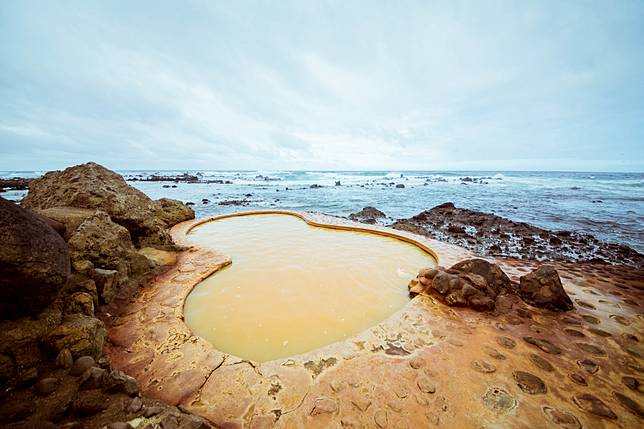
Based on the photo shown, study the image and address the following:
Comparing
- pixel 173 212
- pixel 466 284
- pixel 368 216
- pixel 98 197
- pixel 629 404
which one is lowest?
pixel 368 216

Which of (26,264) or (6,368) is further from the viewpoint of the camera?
(26,264)

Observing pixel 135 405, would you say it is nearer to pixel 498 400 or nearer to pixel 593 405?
pixel 498 400

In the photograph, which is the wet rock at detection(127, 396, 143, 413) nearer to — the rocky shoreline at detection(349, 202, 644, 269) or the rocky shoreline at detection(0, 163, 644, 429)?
the rocky shoreline at detection(0, 163, 644, 429)

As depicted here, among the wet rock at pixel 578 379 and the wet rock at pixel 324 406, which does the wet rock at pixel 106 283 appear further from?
the wet rock at pixel 578 379

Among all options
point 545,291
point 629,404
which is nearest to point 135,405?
point 629,404

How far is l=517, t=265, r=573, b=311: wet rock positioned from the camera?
319 cm

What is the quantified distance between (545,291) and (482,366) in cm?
185

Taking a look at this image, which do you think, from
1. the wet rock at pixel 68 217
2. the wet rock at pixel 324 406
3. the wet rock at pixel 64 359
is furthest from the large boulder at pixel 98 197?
the wet rock at pixel 324 406

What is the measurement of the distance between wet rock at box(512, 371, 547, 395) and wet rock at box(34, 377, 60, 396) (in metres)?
3.60

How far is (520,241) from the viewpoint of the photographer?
7629 mm

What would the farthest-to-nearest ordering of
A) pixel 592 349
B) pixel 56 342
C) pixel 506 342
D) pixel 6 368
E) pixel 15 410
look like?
1. pixel 506 342
2. pixel 592 349
3. pixel 56 342
4. pixel 6 368
5. pixel 15 410

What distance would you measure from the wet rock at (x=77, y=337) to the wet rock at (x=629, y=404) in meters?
4.42

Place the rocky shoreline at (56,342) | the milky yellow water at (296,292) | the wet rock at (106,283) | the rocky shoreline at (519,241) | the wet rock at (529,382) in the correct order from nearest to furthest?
the rocky shoreline at (56,342), the wet rock at (529,382), the milky yellow water at (296,292), the wet rock at (106,283), the rocky shoreline at (519,241)

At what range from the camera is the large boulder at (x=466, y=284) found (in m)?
3.31
